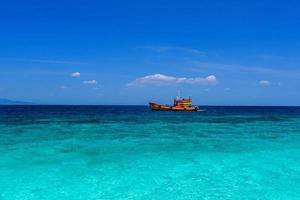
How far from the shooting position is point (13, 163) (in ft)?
49.9

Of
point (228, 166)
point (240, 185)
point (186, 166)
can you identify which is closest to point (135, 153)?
point (186, 166)

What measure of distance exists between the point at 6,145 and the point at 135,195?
13.4m

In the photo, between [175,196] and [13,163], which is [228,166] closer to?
[175,196]

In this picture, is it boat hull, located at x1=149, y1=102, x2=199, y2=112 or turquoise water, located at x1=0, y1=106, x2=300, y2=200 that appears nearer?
turquoise water, located at x1=0, y1=106, x2=300, y2=200

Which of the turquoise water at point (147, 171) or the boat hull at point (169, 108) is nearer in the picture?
the turquoise water at point (147, 171)

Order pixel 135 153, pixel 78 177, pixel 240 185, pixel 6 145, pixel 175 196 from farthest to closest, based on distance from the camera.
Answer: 1. pixel 6 145
2. pixel 135 153
3. pixel 78 177
4. pixel 240 185
5. pixel 175 196

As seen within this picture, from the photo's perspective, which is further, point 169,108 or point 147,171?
point 169,108

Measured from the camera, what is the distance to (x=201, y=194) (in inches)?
422

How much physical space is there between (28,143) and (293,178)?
16449 mm

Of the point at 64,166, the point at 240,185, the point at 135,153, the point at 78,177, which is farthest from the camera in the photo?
the point at 135,153

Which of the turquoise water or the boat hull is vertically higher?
the boat hull

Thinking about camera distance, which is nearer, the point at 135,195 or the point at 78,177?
the point at 135,195

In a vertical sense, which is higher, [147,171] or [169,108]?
[169,108]

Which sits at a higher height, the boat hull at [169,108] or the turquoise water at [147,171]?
the boat hull at [169,108]
